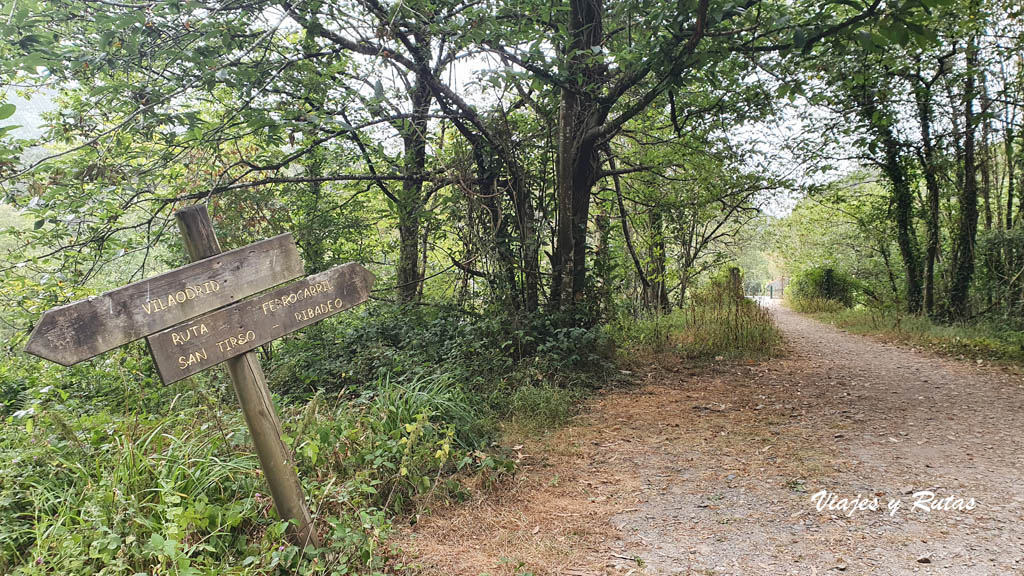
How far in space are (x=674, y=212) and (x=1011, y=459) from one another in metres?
6.47

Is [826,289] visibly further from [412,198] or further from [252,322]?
[252,322]

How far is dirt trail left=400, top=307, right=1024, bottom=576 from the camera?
2596 mm

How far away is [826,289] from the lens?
56.9 ft

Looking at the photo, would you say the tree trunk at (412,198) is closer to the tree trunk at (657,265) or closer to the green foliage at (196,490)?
the green foliage at (196,490)

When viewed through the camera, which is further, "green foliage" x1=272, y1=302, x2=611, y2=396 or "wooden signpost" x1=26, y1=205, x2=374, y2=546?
"green foliage" x1=272, y1=302, x2=611, y2=396

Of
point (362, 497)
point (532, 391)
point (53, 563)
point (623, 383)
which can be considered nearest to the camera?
point (53, 563)

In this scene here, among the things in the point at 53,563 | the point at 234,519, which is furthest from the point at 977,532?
the point at 53,563

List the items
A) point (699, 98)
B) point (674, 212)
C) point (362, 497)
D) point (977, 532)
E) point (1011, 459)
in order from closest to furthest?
1. point (977, 532)
2. point (362, 497)
3. point (1011, 459)
4. point (699, 98)
5. point (674, 212)

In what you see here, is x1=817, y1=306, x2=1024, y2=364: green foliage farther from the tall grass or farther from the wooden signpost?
the wooden signpost

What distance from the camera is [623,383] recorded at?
6254mm

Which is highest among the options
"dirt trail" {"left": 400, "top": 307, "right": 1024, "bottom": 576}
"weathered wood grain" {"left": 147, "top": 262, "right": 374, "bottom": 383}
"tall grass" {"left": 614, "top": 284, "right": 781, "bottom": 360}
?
"weathered wood grain" {"left": 147, "top": 262, "right": 374, "bottom": 383}

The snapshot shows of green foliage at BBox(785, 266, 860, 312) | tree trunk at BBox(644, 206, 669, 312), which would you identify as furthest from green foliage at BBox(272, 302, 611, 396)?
green foliage at BBox(785, 266, 860, 312)

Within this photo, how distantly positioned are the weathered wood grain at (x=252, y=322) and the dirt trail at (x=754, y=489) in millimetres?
1374

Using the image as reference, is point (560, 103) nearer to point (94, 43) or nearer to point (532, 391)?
point (532, 391)
